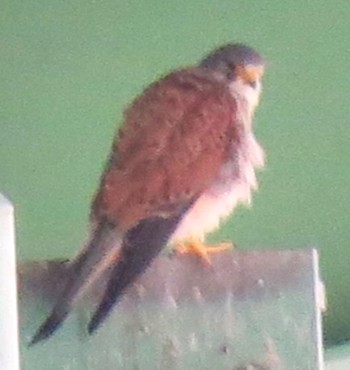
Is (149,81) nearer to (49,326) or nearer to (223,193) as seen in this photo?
(223,193)

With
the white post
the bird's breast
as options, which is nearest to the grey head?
the bird's breast

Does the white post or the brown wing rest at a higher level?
the white post

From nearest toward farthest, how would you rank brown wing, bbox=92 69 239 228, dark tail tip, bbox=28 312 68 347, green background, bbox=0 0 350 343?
dark tail tip, bbox=28 312 68 347, brown wing, bbox=92 69 239 228, green background, bbox=0 0 350 343

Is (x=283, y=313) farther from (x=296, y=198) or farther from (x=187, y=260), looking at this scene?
(x=296, y=198)

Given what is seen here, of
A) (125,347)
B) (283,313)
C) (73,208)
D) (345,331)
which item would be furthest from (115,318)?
(345,331)

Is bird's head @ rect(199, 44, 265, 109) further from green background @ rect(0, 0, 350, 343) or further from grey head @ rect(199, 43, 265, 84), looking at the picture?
green background @ rect(0, 0, 350, 343)

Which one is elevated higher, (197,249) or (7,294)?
(7,294)

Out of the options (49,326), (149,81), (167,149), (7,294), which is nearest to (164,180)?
(167,149)

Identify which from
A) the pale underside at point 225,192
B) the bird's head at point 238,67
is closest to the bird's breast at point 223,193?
the pale underside at point 225,192
